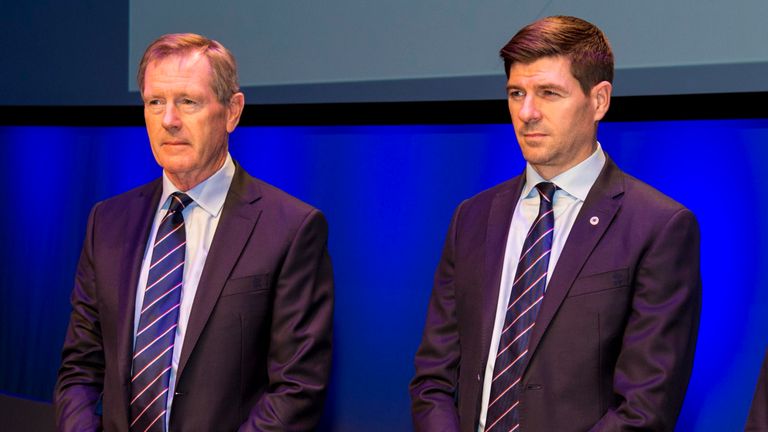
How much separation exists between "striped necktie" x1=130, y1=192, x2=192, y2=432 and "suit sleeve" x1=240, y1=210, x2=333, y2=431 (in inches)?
9.4

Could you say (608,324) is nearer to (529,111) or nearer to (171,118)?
(529,111)

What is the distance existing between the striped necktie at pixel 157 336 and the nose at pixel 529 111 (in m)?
0.96

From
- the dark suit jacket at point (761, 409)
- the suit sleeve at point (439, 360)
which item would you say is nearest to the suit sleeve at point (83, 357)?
the suit sleeve at point (439, 360)

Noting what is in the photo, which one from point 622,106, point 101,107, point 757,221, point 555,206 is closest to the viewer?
point 555,206

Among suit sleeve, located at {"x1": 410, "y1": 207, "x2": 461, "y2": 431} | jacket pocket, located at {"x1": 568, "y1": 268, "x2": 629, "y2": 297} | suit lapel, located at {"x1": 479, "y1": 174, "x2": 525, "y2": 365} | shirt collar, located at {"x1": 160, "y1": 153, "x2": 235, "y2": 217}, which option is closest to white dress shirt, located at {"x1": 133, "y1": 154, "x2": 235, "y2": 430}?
shirt collar, located at {"x1": 160, "y1": 153, "x2": 235, "y2": 217}

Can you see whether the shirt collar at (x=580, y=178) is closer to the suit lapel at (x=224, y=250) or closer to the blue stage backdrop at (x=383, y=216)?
the blue stage backdrop at (x=383, y=216)

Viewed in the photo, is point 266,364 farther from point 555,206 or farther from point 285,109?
point 285,109

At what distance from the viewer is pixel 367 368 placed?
359cm

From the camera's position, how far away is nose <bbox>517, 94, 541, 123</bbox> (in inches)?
98.0

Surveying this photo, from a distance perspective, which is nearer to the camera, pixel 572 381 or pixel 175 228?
pixel 572 381

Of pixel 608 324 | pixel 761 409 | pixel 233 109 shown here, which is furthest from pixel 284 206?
pixel 761 409

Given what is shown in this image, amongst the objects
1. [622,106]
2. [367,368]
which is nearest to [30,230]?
[367,368]

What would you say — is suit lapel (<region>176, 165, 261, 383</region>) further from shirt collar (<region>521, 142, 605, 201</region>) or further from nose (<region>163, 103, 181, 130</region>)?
shirt collar (<region>521, 142, 605, 201</region>)

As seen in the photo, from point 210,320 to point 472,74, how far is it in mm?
1306
